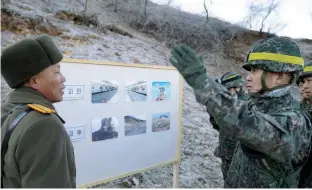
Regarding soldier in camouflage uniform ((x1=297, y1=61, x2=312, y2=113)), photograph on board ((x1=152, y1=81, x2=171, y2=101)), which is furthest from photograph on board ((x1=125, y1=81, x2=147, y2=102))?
soldier in camouflage uniform ((x1=297, y1=61, x2=312, y2=113))

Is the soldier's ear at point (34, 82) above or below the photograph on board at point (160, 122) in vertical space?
above

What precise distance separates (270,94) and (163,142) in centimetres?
193

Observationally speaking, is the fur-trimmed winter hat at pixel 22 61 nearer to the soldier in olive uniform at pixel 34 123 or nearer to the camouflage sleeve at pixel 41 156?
the soldier in olive uniform at pixel 34 123

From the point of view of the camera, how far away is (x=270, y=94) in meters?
1.60

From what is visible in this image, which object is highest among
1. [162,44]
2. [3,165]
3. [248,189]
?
[162,44]

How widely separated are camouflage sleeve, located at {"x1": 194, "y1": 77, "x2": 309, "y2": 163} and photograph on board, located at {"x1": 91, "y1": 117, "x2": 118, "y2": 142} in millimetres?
1544

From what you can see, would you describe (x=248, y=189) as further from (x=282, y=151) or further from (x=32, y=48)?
(x=32, y=48)

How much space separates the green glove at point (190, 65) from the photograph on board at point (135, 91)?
5.22 ft

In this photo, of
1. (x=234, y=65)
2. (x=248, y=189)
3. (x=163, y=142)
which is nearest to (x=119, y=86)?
(x=163, y=142)

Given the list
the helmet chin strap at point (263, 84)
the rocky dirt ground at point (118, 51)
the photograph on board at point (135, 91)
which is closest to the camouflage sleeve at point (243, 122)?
the helmet chin strap at point (263, 84)

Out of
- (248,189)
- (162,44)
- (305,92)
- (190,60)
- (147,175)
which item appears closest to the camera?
(190,60)

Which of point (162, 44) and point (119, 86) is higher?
point (162, 44)

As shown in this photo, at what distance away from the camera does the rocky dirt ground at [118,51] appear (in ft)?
15.1

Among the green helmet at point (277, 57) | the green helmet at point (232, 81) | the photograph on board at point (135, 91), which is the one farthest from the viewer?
the green helmet at point (232, 81)
